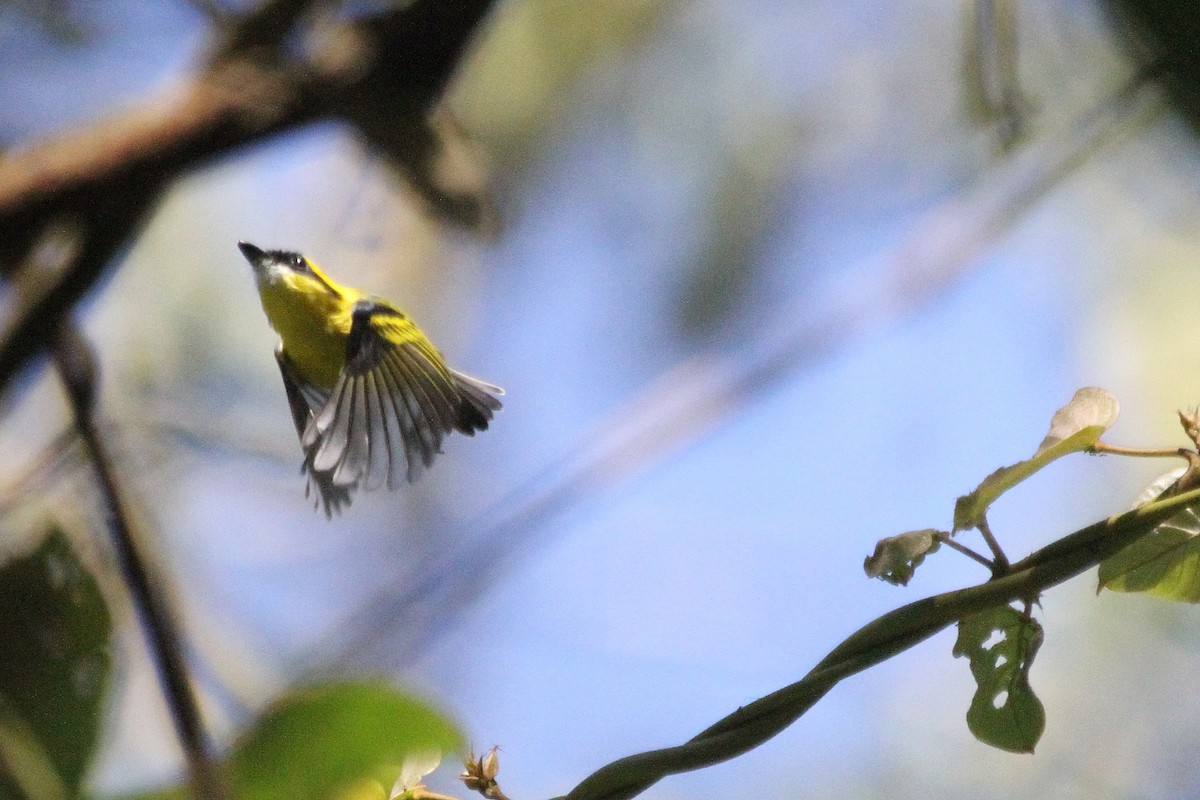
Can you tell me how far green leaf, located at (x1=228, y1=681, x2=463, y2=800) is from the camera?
1021 mm

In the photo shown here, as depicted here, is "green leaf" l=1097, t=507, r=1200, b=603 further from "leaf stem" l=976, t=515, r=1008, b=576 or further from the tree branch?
the tree branch

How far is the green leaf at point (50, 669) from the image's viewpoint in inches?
36.9

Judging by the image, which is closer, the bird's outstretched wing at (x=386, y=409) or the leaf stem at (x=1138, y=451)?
the leaf stem at (x=1138, y=451)

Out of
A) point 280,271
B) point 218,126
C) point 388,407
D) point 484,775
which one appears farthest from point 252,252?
point 484,775

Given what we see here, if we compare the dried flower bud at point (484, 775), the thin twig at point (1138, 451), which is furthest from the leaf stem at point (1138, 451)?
the dried flower bud at point (484, 775)

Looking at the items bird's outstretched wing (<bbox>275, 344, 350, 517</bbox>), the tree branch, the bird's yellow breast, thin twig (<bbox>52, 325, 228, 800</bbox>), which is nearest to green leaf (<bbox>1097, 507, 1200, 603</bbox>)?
thin twig (<bbox>52, 325, 228, 800</bbox>)

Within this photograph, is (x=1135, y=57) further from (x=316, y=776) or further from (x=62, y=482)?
(x=62, y=482)

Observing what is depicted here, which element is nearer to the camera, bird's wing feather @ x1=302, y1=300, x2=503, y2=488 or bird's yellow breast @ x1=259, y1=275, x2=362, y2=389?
bird's wing feather @ x1=302, y1=300, x2=503, y2=488

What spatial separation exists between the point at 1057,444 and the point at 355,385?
1002 millimetres

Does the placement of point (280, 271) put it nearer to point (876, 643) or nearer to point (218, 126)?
point (218, 126)

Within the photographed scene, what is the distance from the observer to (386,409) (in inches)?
65.1

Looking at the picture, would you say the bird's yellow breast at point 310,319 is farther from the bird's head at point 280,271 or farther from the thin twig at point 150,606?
the thin twig at point 150,606

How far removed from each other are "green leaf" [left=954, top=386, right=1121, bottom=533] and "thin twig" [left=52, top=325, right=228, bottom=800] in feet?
2.15

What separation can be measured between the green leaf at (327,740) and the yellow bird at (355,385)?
430 millimetres
